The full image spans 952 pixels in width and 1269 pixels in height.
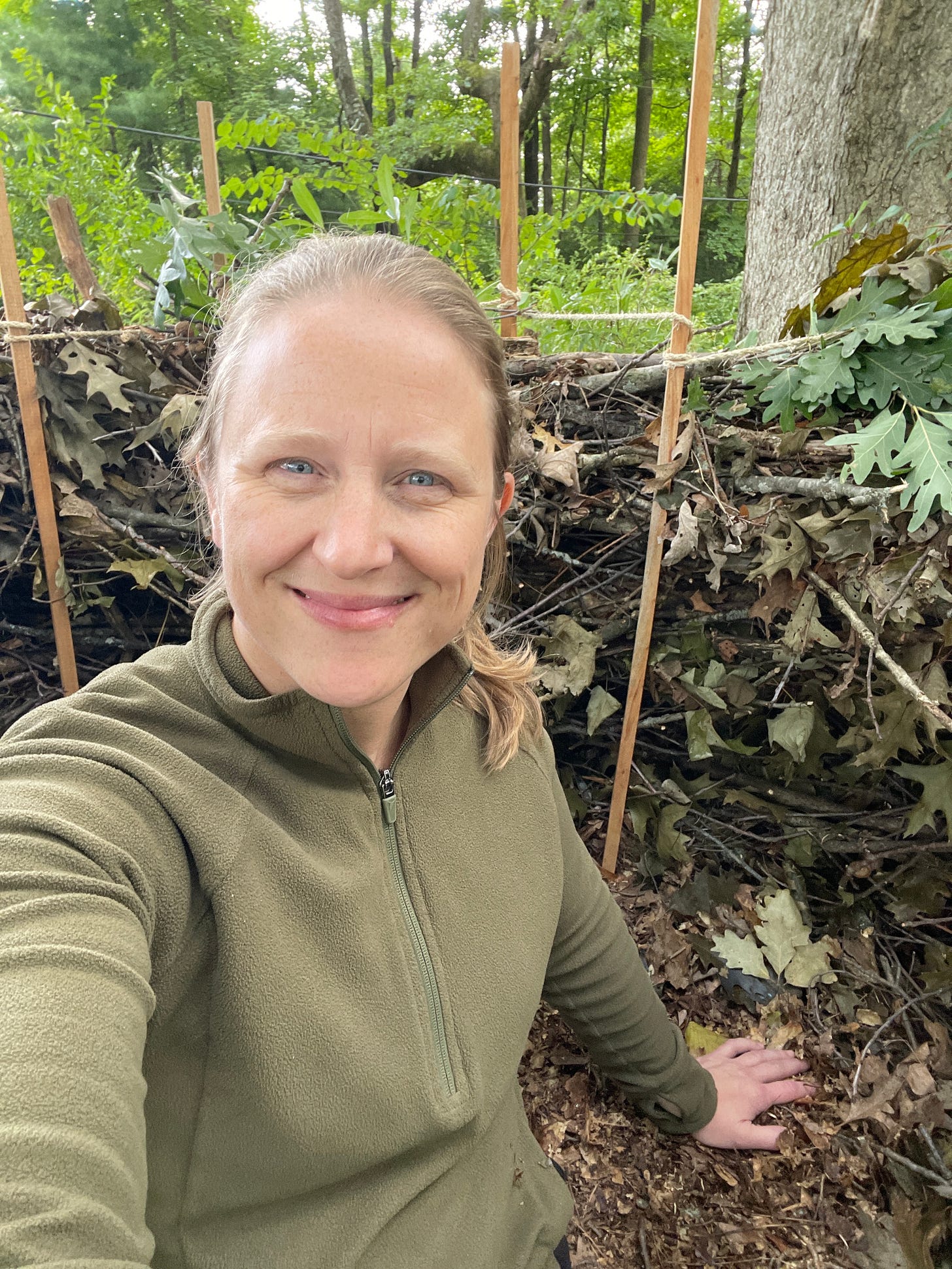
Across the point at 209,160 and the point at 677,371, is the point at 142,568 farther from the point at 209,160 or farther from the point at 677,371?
the point at 677,371

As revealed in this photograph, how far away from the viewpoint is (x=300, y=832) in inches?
38.9

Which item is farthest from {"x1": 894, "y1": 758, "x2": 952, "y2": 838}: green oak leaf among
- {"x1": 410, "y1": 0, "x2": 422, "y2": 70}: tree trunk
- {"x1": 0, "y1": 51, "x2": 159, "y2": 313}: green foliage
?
{"x1": 410, "y1": 0, "x2": 422, "y2": 70}: tree trunk

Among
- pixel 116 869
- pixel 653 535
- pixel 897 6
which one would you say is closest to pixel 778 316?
pixel 897 6

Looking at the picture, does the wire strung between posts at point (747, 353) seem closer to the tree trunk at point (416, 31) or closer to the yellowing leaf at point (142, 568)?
the yellowing leaf at point (142, 568)

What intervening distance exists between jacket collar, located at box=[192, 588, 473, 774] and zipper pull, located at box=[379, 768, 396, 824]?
0.06m

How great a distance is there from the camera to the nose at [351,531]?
0.88 metres

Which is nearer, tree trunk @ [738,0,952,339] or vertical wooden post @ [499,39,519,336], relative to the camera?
vertical wooden post @ [499,39,519,336]

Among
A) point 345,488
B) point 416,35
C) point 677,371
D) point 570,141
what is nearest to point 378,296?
point 345,488

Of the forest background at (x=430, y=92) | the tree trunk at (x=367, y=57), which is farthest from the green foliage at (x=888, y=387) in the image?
the tree trunk at (x=367, y=57)

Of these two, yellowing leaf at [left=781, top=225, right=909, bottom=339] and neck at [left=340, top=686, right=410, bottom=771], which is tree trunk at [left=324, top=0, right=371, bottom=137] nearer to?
yellowing leaf at [left=781, top=225, right=909, bottom=339]

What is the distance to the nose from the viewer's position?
2.90 ft

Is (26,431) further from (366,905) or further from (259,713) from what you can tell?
(366,905)

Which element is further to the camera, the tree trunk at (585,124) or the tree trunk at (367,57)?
the tree trunk at (367,57)

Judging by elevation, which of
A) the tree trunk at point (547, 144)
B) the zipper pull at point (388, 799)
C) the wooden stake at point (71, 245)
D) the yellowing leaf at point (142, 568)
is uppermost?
the tree trunk at point (547, 144)
